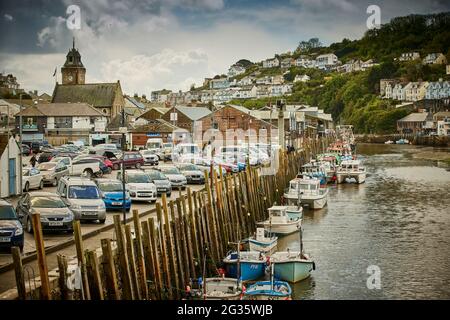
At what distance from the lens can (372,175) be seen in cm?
7119

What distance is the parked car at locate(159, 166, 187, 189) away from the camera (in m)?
37.7

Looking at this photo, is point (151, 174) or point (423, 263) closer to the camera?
point (423, 263)

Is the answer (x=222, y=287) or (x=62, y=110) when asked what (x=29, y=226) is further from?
(x=62, y=110)

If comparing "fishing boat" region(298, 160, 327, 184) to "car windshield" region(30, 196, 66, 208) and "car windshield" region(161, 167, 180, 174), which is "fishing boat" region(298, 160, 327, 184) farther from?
"car windshield" region(30, 196, 66, 208)

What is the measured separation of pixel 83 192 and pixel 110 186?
12.2 ft

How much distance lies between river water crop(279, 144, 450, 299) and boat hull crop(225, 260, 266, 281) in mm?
1525

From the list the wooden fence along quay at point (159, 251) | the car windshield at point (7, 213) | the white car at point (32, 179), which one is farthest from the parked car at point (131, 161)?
the car windshield at point (7, 213)

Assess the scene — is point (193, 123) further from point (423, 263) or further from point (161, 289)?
point (161, 289)

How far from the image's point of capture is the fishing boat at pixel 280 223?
3319cm

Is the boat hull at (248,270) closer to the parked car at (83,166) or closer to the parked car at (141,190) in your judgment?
the parked car at (141,190)

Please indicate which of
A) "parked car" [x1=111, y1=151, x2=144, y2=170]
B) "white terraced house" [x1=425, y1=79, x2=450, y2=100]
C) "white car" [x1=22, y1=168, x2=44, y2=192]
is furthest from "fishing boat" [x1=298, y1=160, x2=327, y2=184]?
"white terraced house" [x1=425, y1=79, x2=450, y2=100]

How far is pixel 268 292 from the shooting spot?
20.5 meters
